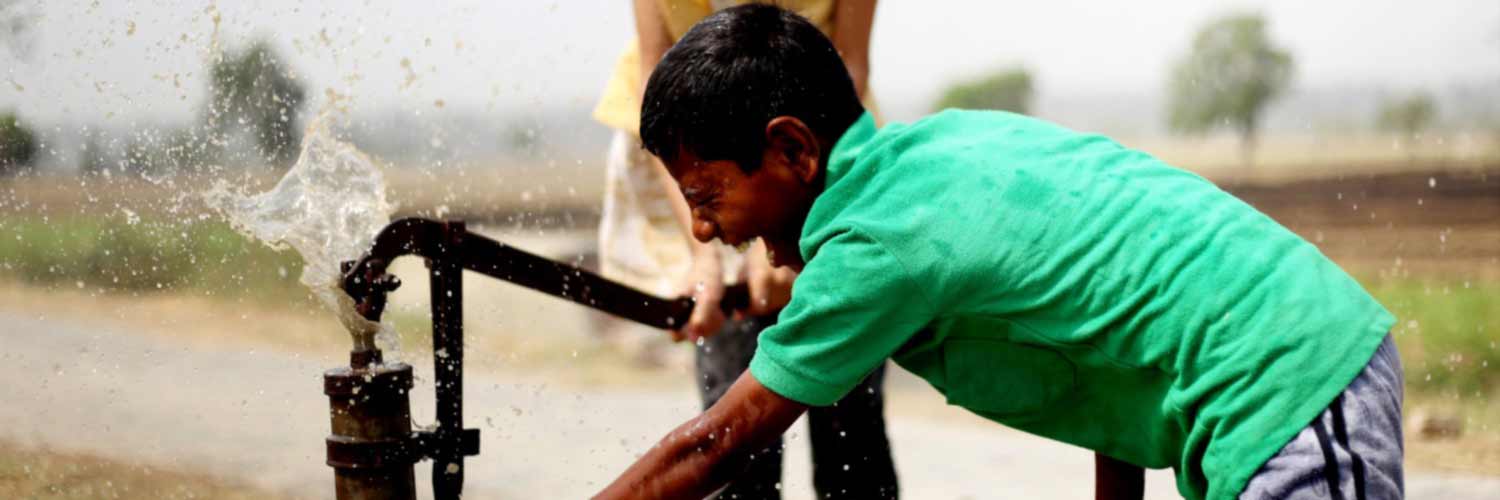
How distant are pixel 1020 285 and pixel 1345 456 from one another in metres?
0.37

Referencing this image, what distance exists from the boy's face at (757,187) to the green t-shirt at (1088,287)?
1.7 inches

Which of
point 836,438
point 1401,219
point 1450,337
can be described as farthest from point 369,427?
point 1401,219

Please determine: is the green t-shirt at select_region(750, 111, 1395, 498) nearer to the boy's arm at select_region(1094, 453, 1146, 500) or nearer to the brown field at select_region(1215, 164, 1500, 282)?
the boy's arm at select_region(1094, 453, 1146, 500)

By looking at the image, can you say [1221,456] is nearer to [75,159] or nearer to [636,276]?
[636,276]

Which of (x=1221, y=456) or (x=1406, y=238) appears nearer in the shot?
(x=1221, y=456)

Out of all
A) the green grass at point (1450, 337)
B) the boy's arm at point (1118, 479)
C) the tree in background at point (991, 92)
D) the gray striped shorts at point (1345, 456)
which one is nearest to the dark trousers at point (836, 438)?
the boy's arm at point (1118, 479)

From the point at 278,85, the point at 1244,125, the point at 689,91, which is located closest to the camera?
the point at 689,91

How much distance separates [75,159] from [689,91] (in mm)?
3163

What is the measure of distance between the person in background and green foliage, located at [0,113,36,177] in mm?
2872

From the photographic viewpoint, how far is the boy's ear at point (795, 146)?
1870mm

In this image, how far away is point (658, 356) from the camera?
936 centimetres

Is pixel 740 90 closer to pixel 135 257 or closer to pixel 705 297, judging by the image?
pixel 705 297

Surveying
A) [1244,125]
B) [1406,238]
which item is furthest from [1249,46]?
[1406,238]

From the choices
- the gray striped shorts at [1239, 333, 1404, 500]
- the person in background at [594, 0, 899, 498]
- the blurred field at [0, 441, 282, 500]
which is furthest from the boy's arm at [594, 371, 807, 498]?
the blurred field at [0, 441, 282, 500]
